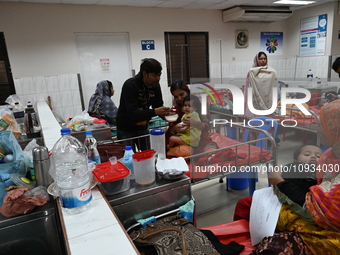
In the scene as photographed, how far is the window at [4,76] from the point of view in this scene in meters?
4.14

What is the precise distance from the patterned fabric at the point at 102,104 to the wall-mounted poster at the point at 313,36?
17.8 feet

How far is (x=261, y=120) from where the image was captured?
2959mm

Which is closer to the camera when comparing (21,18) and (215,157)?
(215,157)

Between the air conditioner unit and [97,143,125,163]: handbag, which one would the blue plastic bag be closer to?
[97,143,125,163]: handbag

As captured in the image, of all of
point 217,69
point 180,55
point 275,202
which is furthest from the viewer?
point 217,69

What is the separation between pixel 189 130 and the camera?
233cm

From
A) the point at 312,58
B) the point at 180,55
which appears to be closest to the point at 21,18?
the point at 180,55

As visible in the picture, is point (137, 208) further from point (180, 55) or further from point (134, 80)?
Result: point (180, 55)

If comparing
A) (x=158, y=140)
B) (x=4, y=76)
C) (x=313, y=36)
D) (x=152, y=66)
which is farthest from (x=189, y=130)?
(x=313, y=36)

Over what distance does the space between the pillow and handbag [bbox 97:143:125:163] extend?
72cm

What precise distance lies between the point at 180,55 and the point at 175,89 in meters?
3.33

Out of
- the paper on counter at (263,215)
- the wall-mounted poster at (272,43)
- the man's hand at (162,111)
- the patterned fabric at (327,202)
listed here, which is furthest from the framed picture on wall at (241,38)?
the patterned fabric at (327,202)

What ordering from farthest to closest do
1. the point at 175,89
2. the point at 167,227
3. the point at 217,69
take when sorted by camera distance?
the point at 217,69
the point at 175,89
the point at 167,227

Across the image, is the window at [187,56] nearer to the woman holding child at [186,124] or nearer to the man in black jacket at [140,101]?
the woman holding child at [186,124]
